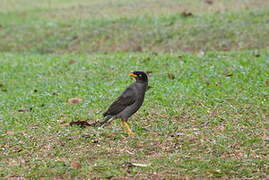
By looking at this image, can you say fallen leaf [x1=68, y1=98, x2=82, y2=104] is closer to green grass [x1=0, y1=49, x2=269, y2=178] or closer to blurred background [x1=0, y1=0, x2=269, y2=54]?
green grass [x1=0, y1=49, x2=269, y2=178]

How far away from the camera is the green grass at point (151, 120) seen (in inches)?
277

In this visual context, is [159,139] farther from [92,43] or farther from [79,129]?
[92,43]

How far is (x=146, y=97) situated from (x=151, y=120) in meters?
1.93

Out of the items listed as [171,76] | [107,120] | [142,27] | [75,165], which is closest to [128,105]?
[107,120]

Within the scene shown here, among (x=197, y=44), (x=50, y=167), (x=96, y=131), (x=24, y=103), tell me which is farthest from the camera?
(x=197, y=44)

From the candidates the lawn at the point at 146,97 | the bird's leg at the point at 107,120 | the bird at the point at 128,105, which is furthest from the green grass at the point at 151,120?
the bird at the point at 128,105

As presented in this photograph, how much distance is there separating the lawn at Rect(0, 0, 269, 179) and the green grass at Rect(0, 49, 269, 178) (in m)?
0.02

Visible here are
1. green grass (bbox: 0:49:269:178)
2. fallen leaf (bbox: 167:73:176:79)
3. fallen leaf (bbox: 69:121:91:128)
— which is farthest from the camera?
fallen leaf (bbox: 167:73:176:79)

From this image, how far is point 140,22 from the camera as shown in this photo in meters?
23.5

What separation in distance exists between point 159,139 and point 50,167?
1.83 meters

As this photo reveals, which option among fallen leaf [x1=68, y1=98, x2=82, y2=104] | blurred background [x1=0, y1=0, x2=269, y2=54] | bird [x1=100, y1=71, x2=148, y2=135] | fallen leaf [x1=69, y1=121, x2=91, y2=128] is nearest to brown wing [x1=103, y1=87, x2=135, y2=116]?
bird [x1=100, y1=71, x2=148, y2=135]

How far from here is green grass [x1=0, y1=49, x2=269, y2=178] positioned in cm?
704

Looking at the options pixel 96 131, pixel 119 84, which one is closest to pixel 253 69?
pixel 119 84

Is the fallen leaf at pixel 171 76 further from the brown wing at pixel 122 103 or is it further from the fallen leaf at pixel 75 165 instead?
the fallen leaf at pixel 75 165
